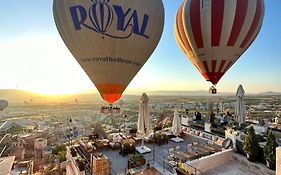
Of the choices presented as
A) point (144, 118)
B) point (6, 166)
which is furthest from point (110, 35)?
point (6, 166)

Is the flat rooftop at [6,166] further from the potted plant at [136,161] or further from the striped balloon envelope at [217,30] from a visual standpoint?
the striped balloon envelope at [217,30]

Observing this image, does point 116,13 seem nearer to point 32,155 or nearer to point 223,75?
point 223,75

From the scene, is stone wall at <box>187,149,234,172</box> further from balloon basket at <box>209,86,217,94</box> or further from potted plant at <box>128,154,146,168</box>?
balloon basket at <box>209,86,217,94</box>

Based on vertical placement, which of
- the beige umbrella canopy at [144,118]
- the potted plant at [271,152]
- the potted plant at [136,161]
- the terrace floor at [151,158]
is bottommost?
the terrace floor at [151,158]

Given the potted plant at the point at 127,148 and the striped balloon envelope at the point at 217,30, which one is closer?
the striped balloon envelope at the point at 217,30

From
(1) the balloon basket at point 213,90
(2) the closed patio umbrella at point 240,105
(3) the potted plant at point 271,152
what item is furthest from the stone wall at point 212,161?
(1) the balloon basket at point 213,90

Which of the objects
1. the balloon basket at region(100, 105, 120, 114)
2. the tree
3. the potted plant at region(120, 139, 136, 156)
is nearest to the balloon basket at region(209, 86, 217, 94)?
the potted plant at region(120, 139, 136, 156)

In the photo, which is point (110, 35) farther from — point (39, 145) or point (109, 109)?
point (39, 145)

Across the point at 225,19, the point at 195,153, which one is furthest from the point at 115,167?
the point at 225,19
